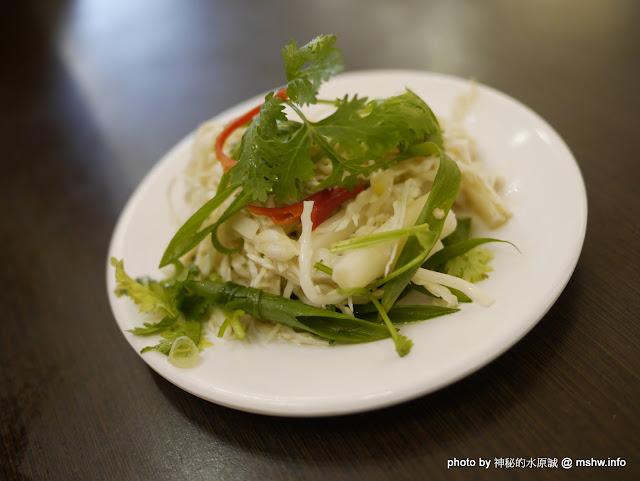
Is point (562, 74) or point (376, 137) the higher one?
point (376, 137)

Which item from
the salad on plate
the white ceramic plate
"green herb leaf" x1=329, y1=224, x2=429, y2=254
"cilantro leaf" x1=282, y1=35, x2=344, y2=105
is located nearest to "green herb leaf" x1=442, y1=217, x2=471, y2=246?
the salad on plate

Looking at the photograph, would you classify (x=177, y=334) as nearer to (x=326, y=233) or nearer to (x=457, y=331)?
(x=326, y=233)

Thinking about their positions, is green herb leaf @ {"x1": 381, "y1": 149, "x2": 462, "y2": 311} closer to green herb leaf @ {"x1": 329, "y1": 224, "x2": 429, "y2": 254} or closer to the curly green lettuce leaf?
green herb leaf @ {"x1": 329, "y1": 224, "x2": 429, "y2": 254}

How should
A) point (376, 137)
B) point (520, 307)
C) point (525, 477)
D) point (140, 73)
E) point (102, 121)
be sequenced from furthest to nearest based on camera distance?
point (140, 73), point (102, 121), point (376, 137), point (520, 307), point (525, 477)

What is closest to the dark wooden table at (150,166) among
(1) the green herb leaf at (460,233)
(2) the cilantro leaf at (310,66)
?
(1) the green herb leaf at (460,233)

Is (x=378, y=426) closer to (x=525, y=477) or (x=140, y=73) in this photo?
(x=525, y=477)

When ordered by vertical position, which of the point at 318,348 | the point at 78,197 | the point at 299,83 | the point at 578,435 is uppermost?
A: the point at 299,83

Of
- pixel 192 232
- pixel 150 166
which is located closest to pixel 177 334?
pixel 192 232

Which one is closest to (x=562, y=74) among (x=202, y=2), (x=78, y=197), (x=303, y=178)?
(x=303, y=178)
